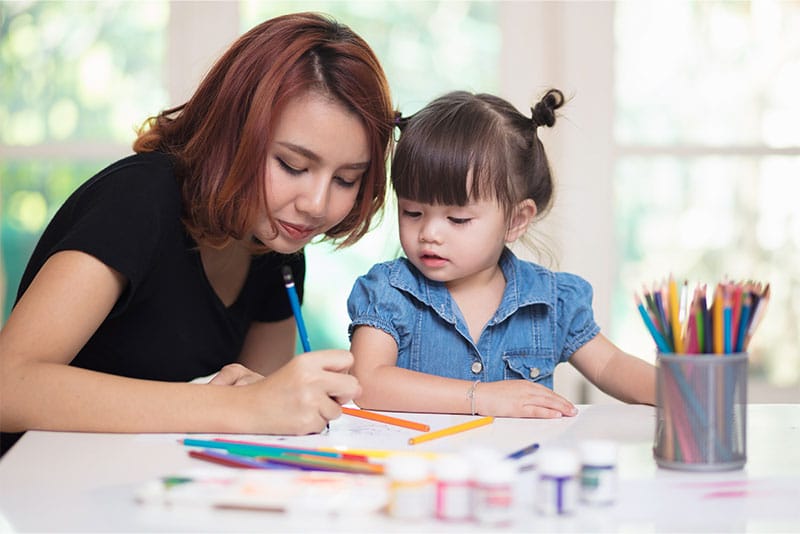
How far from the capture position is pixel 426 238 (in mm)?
1261

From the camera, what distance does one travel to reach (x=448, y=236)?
1.26m

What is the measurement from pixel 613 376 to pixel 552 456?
624 millimetres

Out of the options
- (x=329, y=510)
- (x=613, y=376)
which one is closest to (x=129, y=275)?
(x=329, y=510)

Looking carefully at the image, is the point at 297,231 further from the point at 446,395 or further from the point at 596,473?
the point at 596,473

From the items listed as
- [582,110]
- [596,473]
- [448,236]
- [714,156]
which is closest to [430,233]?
[448,236]

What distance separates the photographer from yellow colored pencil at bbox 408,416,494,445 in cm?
94

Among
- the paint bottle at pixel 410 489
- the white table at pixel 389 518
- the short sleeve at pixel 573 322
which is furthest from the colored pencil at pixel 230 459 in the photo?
the short sleeve at pixel 573 322

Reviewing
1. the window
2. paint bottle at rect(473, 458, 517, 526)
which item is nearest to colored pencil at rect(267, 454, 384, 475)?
paint bottle at rect(473, 458, 517, 526)

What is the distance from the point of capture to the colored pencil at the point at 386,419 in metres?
1.00

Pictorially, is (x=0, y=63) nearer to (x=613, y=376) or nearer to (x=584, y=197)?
(x=584, y=197)

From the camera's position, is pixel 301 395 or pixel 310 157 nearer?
pixel 301 395

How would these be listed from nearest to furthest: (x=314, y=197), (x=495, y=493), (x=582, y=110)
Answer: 1. (x=495, y=493)
2. (x=314, y=197)
3. (x=582, y=110)

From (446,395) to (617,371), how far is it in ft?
0.93

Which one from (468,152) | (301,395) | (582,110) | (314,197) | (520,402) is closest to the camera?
(301,395)
